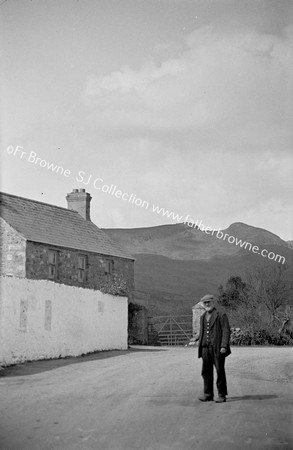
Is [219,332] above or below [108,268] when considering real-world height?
below

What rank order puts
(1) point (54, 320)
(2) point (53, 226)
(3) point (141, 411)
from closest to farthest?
(3) point (141, 411)
(1) point (54, 320)
(2) point (53, 226)

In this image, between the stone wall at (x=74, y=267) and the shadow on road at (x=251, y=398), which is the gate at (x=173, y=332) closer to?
the stone wall at (x=74, y=267)

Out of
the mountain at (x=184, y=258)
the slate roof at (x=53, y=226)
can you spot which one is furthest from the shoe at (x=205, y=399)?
the mountain at (x=184, y=258)

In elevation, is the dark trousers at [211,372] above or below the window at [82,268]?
below

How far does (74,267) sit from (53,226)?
7.00 ft

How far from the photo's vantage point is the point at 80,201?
33.3 metres

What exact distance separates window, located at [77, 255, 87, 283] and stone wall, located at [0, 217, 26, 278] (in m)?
3.94

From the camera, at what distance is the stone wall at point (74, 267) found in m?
25.5

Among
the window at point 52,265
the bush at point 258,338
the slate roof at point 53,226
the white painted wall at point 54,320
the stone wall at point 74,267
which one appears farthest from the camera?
the bush at point 258,338

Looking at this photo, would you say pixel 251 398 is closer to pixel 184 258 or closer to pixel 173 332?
pixel 173 332

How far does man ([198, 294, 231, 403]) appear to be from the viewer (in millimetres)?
9523

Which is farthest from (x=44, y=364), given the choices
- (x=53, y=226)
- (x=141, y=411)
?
(x=53, y=226)

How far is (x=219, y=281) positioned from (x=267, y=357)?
41048mm

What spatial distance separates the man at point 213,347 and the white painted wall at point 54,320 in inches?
254
